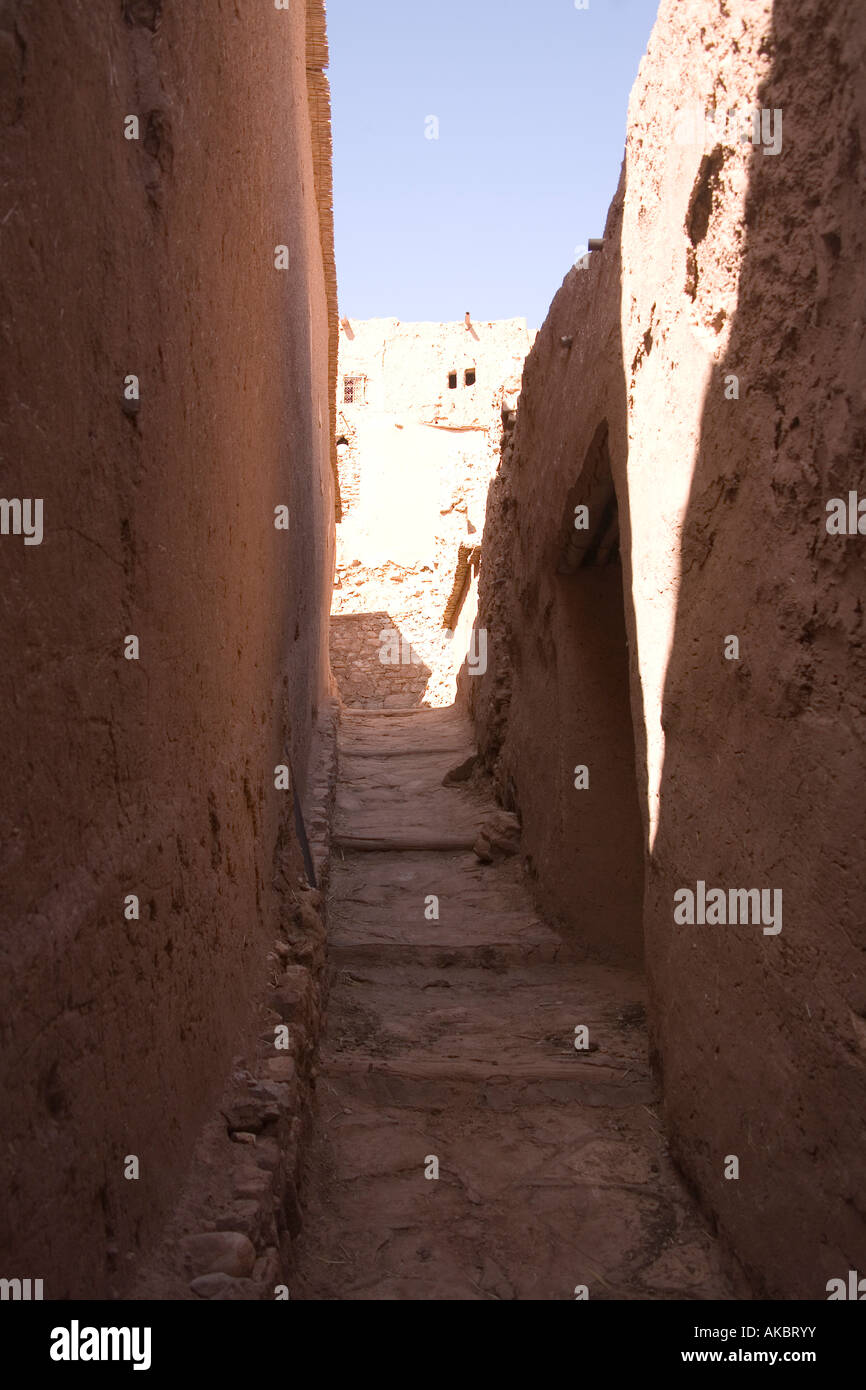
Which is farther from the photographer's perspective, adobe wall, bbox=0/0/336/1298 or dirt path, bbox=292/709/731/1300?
dirt path, bbox=292/709/731/1300

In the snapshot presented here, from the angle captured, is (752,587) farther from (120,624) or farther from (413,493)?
(413,493)

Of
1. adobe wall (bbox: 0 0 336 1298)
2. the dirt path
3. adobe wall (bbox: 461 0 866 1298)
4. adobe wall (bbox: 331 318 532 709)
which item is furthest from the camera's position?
adobe wall (bbox: 331 318 532 709)

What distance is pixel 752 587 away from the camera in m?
2.57

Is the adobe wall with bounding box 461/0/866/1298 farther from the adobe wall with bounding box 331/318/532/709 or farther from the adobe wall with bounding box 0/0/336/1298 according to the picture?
the adobe wall with bounding box 331/318/532/709

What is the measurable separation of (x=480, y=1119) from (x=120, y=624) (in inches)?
98.1

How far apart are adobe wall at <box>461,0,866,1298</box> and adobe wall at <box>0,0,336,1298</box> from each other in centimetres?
138

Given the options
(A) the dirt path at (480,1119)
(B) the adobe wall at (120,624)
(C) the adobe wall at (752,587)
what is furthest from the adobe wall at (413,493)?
(B) the adobe wall at (120,624)

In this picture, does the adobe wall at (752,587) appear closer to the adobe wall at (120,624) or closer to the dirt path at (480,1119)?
the dirt path at (480,1119)

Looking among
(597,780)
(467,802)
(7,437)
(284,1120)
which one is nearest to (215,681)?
(284,1120)

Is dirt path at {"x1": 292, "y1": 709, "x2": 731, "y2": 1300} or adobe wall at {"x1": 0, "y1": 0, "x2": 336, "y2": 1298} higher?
adobe wall at {"x1": 0, "y1": 0, "x2": 336, "y2": 1298}

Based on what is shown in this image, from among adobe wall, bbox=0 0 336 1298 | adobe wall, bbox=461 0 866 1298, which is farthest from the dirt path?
adobe wall, bbox=0 0 336 1298

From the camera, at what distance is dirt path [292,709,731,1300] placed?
2832 mm

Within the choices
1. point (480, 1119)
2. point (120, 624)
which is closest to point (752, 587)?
point (120, 624)

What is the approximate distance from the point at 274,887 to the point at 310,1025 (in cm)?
→ 56
